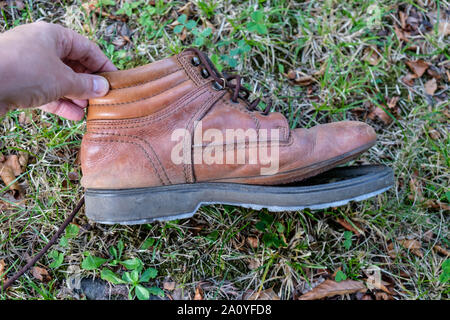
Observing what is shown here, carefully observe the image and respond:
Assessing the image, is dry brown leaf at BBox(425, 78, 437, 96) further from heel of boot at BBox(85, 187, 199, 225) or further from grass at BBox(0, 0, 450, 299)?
heel of boot at BBox(85, 187, 199, 225)

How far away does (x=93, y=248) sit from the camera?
2.50 meters

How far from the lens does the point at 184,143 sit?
2096mm

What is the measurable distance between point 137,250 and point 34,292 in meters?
0.78

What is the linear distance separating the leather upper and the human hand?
161 mm

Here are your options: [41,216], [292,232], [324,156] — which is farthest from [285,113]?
[41,216]

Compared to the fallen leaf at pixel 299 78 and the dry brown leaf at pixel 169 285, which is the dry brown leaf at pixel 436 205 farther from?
the dry brown leaf at pixel 169 285

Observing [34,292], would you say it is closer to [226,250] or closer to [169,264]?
[169,264]

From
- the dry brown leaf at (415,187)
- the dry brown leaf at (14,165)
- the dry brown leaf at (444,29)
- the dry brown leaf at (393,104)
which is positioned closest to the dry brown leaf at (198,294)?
the dry brown leaf at (14,165)

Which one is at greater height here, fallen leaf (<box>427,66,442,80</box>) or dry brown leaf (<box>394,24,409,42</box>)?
dry brown leaf (<box>394,24,409,42</box>)

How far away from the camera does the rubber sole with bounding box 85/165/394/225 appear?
7.04 ft

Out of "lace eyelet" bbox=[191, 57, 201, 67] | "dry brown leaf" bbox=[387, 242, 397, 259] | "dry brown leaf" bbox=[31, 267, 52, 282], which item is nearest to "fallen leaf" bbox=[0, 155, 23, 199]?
"dry brown leaf" bbox=[31, 267, 52, 282]

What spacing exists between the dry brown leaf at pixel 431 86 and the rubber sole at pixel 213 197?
1.08m

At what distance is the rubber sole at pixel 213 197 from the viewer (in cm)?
214

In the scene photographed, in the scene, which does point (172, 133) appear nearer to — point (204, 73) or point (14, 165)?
point (204, 73)
